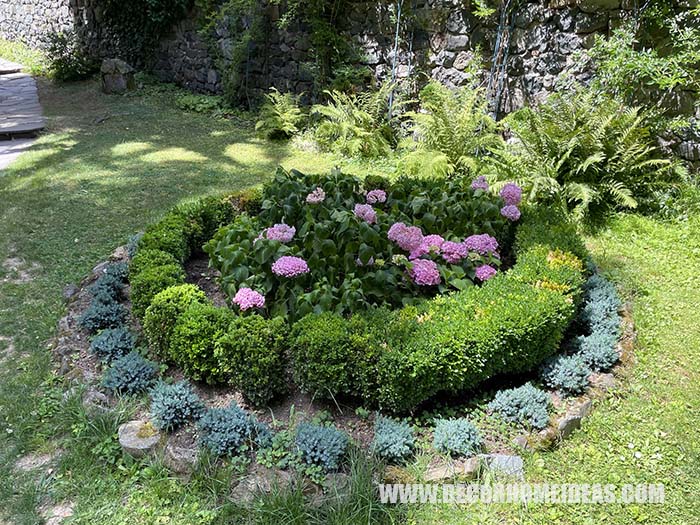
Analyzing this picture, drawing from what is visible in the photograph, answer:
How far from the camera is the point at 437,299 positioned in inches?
115

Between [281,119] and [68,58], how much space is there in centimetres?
650

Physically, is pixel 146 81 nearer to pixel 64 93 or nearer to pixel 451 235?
pixel 64 93

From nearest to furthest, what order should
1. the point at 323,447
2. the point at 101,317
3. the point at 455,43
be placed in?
the point at 323,447, the point at 101,317, the point at 455,43

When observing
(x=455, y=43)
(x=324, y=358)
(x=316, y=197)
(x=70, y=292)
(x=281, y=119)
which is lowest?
(x=70, y=292)

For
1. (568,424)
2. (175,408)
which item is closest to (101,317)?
(175,408)

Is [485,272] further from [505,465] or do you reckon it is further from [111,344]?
[111,344]

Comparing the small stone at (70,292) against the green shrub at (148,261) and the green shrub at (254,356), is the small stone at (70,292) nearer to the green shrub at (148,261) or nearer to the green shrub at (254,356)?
the green shrub at (148,261)

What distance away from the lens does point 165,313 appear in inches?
111

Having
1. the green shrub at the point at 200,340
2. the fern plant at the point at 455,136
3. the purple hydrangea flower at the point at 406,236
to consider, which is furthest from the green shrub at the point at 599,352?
the fern plant at the point at 455,136

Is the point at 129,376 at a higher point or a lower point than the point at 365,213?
lower

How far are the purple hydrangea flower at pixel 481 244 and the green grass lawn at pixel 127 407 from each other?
102cm

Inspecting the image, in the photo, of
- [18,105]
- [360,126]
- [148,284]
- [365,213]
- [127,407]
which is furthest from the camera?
[18,105]

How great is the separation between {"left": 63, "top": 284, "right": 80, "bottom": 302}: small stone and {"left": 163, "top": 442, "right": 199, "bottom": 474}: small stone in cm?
174

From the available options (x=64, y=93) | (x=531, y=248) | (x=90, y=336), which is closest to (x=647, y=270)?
(x=531, y=248)
